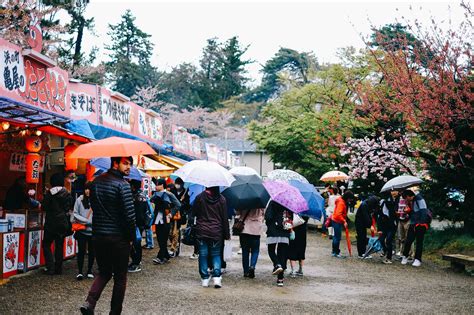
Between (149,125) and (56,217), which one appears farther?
(149,125)

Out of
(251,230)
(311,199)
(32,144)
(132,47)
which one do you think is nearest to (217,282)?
(251,230)

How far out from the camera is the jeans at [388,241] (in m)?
14.0

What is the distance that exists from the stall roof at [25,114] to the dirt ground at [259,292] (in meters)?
2.92

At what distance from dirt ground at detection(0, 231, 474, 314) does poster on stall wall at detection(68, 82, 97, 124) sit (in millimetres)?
4713


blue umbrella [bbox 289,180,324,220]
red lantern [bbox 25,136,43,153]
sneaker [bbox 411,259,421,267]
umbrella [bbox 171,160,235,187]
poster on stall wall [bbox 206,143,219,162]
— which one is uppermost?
poster on stall wall [bbox 206,143,219,162]

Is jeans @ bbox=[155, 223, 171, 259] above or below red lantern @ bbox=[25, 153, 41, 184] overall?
below

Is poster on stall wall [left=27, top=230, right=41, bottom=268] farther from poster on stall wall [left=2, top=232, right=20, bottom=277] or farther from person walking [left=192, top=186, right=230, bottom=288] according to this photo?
person walking [left=192, top=186, right=230, bottom=288]

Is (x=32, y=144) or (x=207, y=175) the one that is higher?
(x=32, y=144)

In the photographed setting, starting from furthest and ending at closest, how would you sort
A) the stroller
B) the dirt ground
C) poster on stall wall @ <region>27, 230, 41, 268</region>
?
the stroller, poster on stall wall @ <region>27, 230, 41, 268</region>, the dirt ground

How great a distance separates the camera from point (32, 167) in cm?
1234

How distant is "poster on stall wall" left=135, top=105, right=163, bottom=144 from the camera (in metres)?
20.5

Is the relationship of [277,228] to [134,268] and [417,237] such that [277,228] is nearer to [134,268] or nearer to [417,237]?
[134,268]

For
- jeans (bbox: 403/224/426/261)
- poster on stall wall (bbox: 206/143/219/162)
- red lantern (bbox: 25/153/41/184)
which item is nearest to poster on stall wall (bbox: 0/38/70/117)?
red lantern (bbox: 25/153/41/184)

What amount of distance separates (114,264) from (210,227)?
3.14 metres
